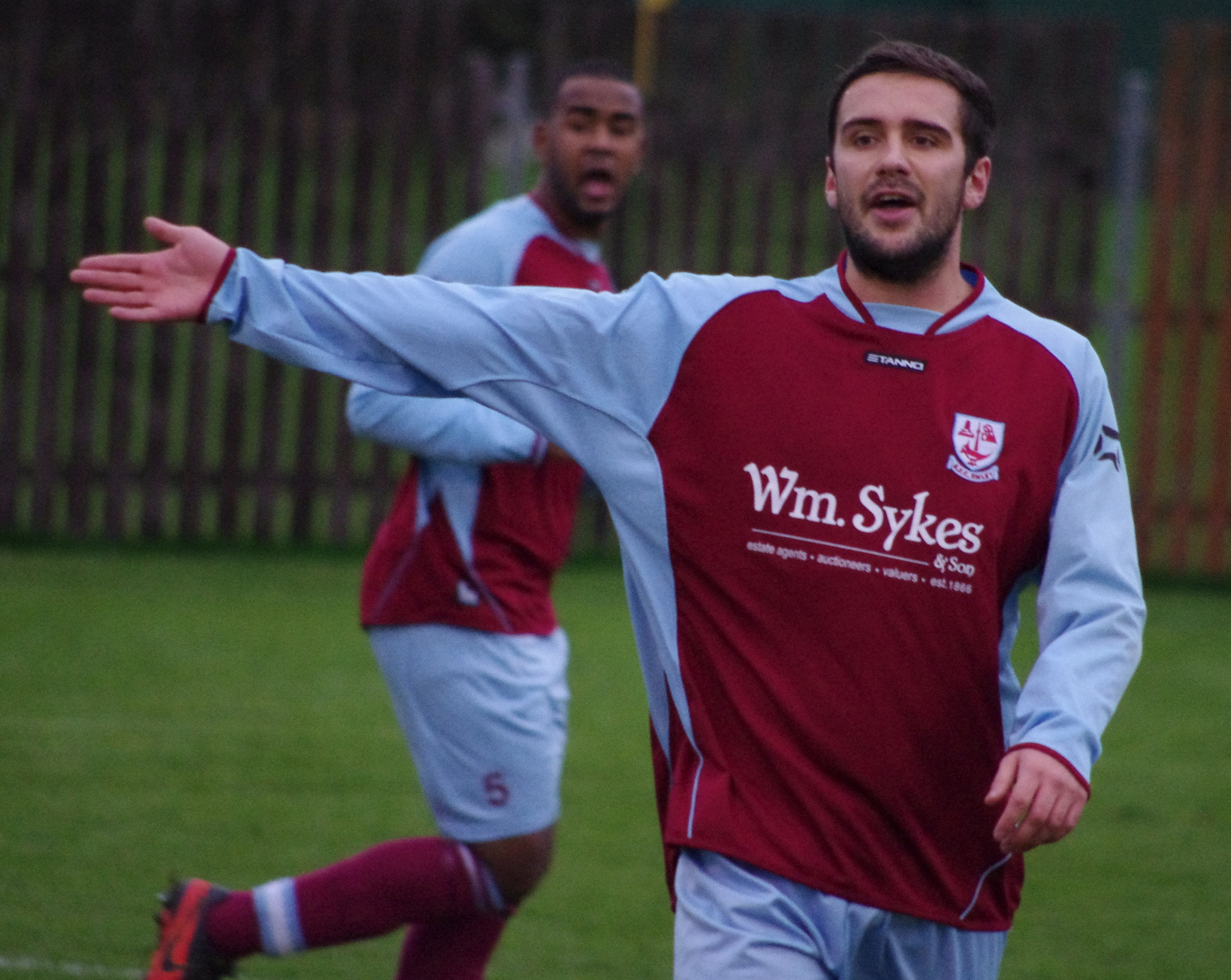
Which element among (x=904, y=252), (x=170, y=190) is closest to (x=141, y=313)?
(x=904, y=252)

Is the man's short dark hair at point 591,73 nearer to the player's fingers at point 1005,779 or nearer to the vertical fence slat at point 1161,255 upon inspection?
the player's fingers at point 1005,779

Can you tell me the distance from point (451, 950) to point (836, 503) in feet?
6.33

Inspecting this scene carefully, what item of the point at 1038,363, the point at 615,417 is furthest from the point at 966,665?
the point at 615,417

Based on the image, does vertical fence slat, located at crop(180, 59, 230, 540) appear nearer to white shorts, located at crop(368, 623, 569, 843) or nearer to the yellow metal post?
the yellow metal post

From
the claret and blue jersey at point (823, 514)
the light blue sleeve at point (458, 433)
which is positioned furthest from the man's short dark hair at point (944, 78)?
the light blue sleeve at point (458, 433)

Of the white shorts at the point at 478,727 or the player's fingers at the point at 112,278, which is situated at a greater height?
the player's fingers at the point at 112,278

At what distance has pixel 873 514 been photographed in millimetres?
2846

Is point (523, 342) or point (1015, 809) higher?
point (523, 342)

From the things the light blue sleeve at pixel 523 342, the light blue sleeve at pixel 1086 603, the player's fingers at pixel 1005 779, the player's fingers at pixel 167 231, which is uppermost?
the player's fingers at pixel 167 231

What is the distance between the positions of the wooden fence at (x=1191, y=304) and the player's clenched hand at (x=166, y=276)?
9.11m

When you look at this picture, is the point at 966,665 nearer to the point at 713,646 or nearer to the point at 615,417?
the point at 713,646

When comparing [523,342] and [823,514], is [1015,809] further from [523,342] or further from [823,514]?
[523,342]

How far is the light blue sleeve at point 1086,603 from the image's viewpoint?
2.67 metres

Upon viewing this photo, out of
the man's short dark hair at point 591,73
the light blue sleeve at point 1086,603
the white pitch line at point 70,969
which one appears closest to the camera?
the light blue sleeve at point 1086,603
